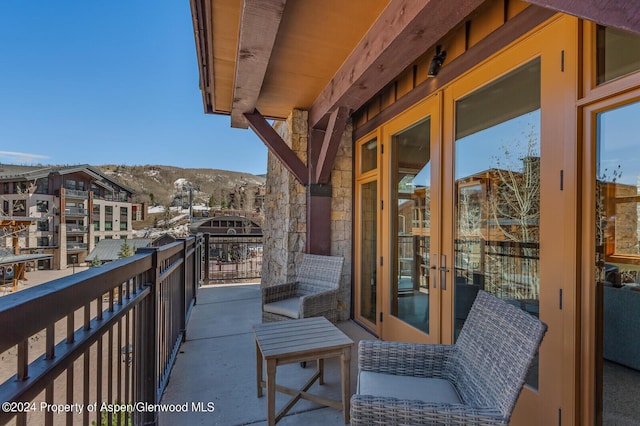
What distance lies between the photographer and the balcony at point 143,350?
65 centimetres

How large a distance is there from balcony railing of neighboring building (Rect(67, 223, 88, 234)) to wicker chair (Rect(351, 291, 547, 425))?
25808 millimetres

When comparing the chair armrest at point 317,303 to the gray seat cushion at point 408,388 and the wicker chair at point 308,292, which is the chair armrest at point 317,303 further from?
the gray seat cushion at point 408,388

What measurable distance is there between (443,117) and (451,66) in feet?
1.26

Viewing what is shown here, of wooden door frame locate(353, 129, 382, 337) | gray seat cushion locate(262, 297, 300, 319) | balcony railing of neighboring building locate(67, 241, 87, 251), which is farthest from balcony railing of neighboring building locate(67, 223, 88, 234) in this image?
wooden door frame locate(353, 129, 382, 337)

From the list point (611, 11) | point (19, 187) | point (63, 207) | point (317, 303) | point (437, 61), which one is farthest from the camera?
point (63, 207)

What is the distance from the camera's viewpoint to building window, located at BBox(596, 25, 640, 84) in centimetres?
131

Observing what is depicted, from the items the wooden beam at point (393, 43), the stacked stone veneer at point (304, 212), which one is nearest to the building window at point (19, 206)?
the stacked stone veneer at point (304, 212)

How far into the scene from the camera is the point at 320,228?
382 cm

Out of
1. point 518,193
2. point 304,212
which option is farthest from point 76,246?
point 518,193

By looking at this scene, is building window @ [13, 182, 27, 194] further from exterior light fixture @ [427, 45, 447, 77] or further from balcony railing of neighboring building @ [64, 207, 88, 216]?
exterior light fixture @ [427, 45, 447, 77]

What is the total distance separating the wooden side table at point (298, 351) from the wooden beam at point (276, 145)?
2.08 meters

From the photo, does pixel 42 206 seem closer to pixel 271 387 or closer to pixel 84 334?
pixel 271 387

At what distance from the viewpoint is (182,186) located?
3044cm

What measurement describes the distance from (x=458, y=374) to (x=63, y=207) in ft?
81.8
